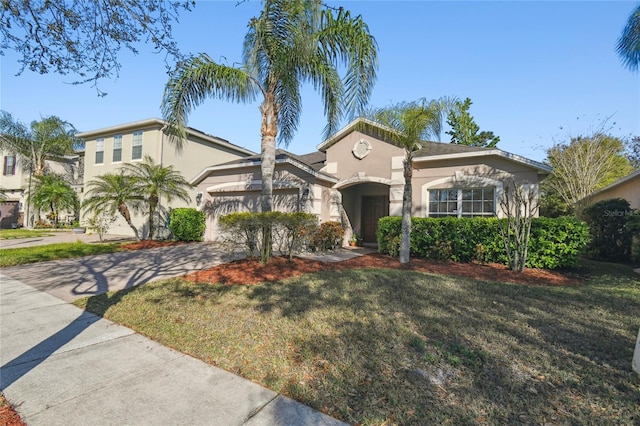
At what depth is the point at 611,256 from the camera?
11.1m

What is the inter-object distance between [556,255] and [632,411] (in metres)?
6.99

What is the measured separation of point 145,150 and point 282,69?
12801mm

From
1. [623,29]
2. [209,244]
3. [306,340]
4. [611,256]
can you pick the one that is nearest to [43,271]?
[209,244]

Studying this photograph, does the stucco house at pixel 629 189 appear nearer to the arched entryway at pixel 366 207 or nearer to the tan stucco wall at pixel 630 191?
the tan stucco wall at pixel 630 191

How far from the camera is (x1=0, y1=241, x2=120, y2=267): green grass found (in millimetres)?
9188

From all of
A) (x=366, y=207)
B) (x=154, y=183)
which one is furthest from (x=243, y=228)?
(x=154, y=183)

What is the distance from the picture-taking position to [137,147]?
17422 millimetres

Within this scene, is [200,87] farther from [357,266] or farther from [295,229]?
[357,266]

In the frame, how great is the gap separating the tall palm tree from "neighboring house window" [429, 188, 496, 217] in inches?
199

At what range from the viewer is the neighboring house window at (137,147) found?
17281 millimetres

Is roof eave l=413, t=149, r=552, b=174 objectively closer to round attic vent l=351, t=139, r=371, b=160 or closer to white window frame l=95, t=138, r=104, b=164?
round attic vent l=351, t=139, r=371, b=160

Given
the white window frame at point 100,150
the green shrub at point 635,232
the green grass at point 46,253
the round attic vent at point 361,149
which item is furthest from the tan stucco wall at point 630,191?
the white window frame at point 100,150

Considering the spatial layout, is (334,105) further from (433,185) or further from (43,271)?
(43,271)

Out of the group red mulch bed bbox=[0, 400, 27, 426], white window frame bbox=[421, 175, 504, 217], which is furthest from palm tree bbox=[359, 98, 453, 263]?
red mulch bed bbox=[0, 400, 27, 426]
